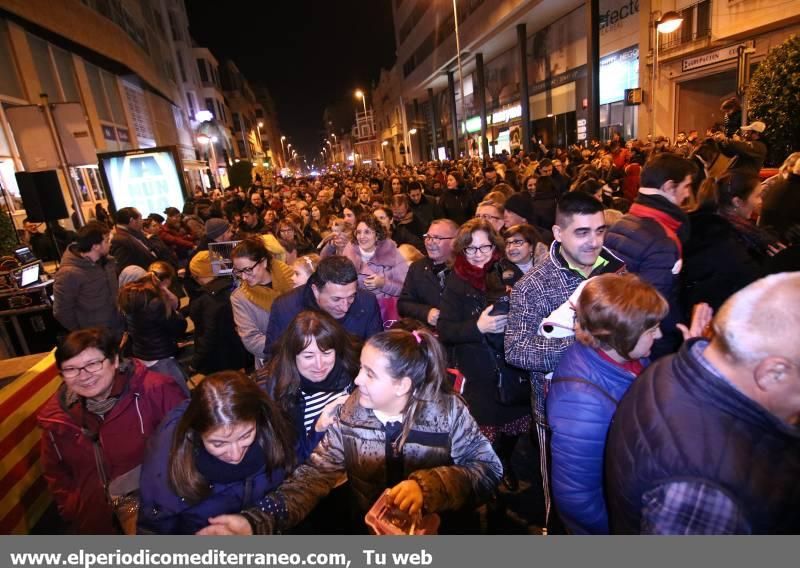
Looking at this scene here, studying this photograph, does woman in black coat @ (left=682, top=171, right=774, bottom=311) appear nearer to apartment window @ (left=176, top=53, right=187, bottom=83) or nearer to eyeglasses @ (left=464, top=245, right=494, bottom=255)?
eyeglasses @ (left=464, top=245, right=494, bottom=255)

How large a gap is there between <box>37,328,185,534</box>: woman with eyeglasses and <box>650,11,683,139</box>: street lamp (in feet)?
57.8

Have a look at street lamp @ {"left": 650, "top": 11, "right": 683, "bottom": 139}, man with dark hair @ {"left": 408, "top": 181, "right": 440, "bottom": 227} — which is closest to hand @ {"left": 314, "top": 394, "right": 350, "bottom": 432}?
man with dark hair @ {"left": 408, "top": 181, "right": 440, "bottom": 227}

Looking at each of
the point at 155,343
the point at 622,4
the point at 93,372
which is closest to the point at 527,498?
the point at 93,372

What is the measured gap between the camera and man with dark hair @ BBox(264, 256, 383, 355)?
3.09m

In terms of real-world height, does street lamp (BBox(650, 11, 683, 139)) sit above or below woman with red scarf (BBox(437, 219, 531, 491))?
above

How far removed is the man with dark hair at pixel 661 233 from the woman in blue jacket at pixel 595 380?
1.16m

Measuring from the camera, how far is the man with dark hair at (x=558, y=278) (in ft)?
8.45

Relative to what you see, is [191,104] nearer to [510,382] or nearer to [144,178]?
[144,178]

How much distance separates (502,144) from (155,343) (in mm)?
37396

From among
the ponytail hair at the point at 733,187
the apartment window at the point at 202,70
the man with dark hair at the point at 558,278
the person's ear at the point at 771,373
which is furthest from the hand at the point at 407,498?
the apartment window at the point at 202,70

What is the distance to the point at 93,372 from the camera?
2.53 metres

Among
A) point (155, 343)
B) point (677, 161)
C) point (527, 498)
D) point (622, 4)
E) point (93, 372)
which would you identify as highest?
point (622, 4)

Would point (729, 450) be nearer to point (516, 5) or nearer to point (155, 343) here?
point (155, 343)

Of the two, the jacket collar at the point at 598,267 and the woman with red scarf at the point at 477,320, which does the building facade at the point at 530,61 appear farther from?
the jacket collar at the point at 598,267
